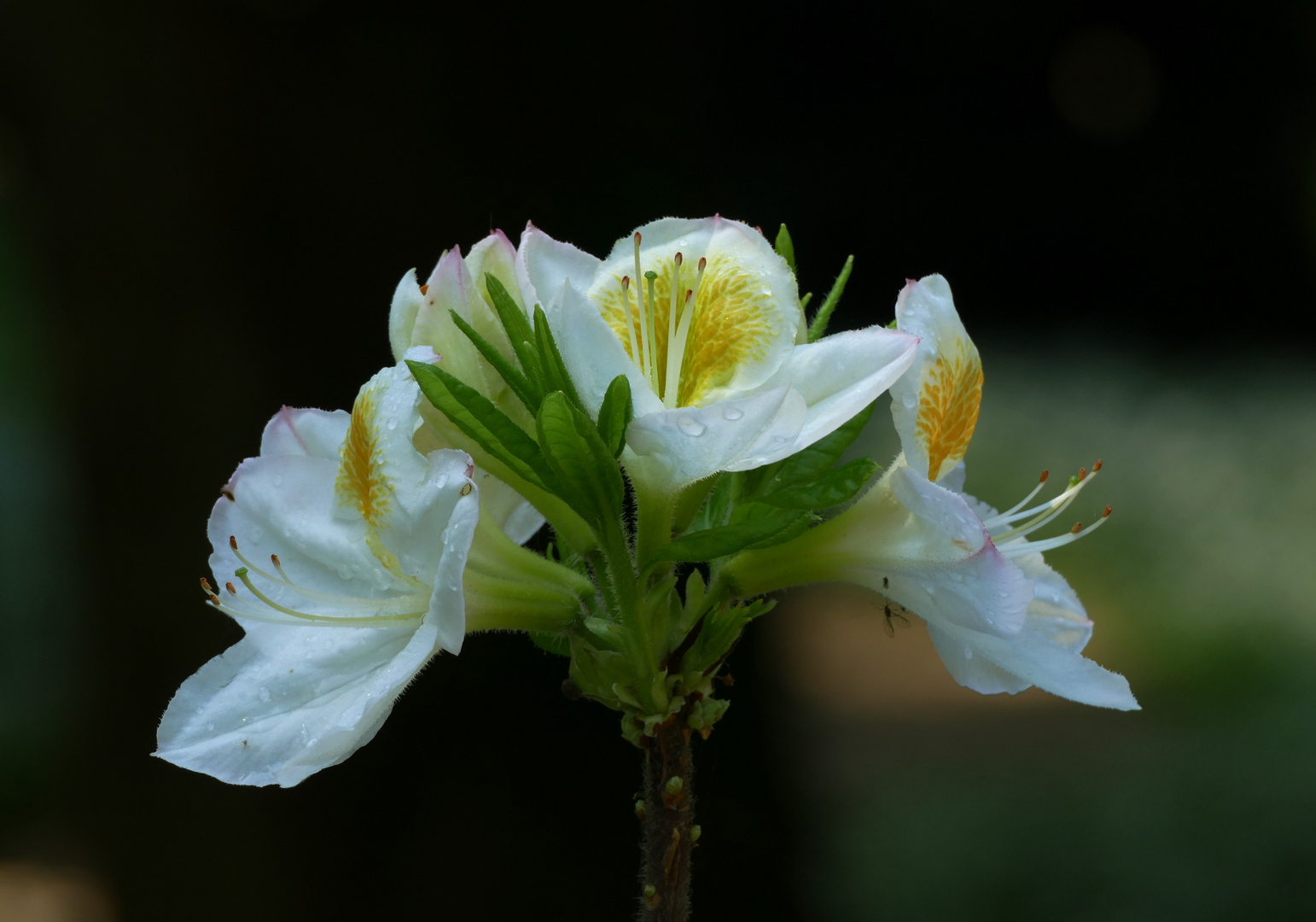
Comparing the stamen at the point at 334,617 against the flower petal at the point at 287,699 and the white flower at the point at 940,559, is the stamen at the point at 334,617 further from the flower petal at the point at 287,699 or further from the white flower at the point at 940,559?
the white flower at the point at 940,559

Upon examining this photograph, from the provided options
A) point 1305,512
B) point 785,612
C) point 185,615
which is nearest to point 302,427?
point 185,615

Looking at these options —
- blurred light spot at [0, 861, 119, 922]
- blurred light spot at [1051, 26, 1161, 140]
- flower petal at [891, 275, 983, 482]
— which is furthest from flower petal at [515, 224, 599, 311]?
blurred light spot at [0, 861, 119, 922]

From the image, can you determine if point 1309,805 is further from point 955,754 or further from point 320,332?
point 320,332

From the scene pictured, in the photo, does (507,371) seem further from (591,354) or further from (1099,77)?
(1099,77)

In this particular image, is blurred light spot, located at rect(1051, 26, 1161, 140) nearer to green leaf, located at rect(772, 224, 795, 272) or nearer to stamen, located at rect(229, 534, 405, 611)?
green leaf, located at rect(772, 224, 795, 272)

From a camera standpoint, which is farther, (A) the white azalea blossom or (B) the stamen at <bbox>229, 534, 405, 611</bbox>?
(B) the stamen at <bbox>229, 534, 405, 611</bbox>

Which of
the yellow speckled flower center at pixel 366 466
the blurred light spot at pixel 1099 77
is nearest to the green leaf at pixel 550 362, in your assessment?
the yellow speckled flower center at pixel 366 466

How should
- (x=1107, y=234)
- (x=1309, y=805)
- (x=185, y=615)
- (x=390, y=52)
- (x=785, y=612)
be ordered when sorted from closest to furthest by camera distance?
(x=185, y=615) → (x=390, y=52) → (x=1309, y=805) → (x=785, y=612) → (x=1107, y=234)
